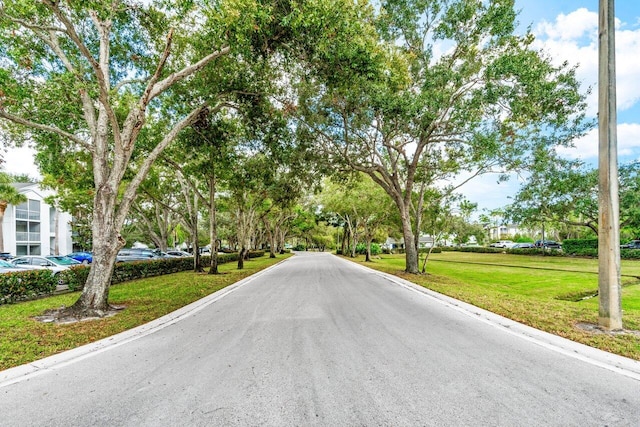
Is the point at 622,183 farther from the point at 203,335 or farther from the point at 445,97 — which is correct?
the point at 203,335

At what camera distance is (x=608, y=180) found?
5.53 meters

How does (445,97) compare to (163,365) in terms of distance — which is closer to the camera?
(163,365)

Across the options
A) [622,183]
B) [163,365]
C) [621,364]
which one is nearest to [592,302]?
[621,364]

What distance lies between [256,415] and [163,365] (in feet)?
6.71

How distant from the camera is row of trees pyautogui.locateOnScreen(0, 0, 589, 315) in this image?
24.1ft

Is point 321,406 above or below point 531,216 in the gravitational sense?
below

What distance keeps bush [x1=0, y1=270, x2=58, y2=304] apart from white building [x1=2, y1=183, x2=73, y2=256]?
25.6 meters

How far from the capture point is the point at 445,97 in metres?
11.5

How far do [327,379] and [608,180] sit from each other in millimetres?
6022

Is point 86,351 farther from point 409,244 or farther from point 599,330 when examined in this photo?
point 409,244

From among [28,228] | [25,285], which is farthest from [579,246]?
[28,228]

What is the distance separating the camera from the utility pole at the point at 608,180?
543 centimetres

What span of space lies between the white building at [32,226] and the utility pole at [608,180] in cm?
3998

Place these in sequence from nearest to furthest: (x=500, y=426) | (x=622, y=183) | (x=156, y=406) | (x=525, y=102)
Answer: (x=500, y=426)
(x=156, y=406)
(x=525, y=102)
(x=622, y=183)
